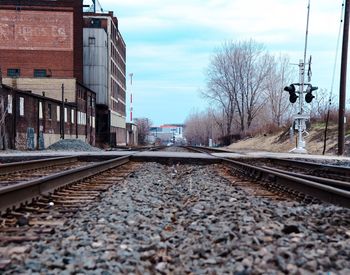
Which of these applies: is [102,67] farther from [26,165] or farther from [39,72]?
[26,165]

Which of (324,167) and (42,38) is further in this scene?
(42,38)

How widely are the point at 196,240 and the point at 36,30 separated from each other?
59.8 metres

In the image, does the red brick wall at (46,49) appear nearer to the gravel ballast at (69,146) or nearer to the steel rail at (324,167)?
the gravel ballast at (69,146)

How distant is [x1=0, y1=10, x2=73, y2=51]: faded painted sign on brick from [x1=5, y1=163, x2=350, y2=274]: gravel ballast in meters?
56.0

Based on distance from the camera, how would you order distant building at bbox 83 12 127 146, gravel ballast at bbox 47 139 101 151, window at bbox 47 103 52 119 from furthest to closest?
distant building at bbox 83 12 127 146, window at bbox 47 103 52 119, gravel ballast at bbox 47 139 101 151

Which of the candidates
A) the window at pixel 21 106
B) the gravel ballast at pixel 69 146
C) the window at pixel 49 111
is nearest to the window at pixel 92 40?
the window at pixel 49 111

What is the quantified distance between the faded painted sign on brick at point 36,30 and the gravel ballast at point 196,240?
56.0 m

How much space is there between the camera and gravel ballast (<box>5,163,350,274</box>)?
11.4ft

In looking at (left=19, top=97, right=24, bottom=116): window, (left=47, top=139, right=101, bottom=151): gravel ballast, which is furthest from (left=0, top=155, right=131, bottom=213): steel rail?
(left=19, top=97, right=24, bottom=116): window

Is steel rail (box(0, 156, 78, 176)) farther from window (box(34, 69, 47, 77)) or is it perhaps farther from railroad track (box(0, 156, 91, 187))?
window (box(34, 69, 47, 77))

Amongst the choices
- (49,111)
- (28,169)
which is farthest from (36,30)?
(28,169)

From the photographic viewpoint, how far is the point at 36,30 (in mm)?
59531

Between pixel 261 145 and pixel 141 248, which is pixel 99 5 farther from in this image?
pixel 141 248

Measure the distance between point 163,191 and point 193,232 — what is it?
3.74 metres
